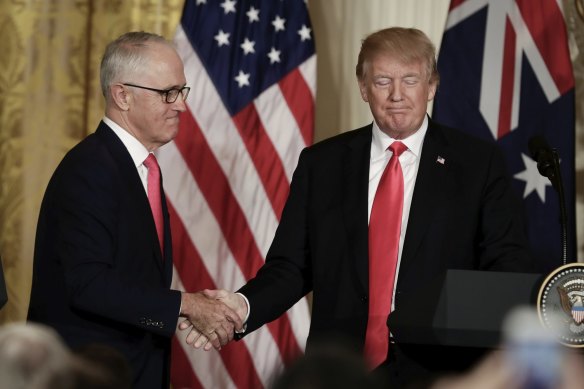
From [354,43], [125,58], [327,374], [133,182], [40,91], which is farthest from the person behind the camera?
[354,43]

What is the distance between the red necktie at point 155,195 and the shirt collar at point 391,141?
0.75 metres

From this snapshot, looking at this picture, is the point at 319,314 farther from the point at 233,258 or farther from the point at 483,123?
the point at 483,123

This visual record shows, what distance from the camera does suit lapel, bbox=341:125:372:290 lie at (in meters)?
3.39

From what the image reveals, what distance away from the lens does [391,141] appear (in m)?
3.61

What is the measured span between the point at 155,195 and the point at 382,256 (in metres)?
0.77

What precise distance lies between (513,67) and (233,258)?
67.1 inches

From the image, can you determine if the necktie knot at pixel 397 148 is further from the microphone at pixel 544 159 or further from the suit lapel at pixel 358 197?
the microphone at pixel 544 159

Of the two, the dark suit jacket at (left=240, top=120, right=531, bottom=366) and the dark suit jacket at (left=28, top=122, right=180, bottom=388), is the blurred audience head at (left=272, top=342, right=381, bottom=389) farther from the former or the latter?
the dark suit jacket at (left=240, top=120, right=531, bottom=366)

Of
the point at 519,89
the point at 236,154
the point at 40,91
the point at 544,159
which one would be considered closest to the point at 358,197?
the point at 544,159

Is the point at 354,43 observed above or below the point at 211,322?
above

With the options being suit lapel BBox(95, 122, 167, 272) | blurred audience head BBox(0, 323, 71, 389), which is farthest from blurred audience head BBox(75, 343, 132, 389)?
suit lapel BBox(95, 122, 167, 272)

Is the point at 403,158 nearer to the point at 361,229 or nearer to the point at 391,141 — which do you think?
the point at 391,141

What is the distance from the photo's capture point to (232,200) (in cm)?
522

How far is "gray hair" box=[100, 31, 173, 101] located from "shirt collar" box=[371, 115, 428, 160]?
808 millimetres
